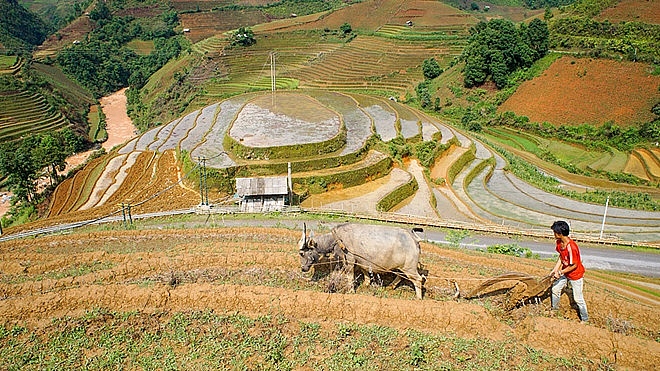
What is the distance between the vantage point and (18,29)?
108 meters

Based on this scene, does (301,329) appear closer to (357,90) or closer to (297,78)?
(357,90)

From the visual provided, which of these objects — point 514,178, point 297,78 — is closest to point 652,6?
point 514,178

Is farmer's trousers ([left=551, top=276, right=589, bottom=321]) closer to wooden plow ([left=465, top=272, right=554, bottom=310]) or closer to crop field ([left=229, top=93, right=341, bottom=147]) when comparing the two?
wooden plow ([left=465, top=272, right=554, bottom=310])

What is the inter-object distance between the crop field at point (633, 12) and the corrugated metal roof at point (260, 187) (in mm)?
50463

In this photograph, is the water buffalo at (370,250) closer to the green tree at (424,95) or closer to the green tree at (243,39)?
the green tree at (424,95)

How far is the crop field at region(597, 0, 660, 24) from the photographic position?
171ft

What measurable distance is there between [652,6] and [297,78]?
148ft

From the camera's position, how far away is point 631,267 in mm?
19312

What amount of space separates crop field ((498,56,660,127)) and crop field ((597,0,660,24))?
926cm

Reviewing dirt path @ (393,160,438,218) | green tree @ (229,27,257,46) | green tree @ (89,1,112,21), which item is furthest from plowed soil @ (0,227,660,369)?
green tree @ (89,1,112,21)

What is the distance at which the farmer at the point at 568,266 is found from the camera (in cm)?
890

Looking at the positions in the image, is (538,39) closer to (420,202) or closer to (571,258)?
(420,202)

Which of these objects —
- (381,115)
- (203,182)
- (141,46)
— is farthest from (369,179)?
(141,46)

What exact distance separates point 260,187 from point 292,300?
14.8 meters
